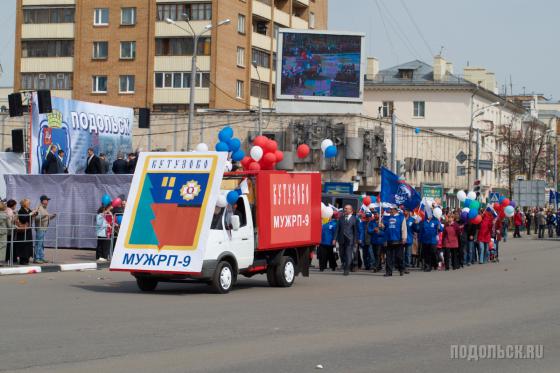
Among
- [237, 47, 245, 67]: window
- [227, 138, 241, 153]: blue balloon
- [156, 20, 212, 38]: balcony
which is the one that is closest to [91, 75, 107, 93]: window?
[156, 20, 212, 38]: balcony

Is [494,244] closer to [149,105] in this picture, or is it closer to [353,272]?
[353,272]

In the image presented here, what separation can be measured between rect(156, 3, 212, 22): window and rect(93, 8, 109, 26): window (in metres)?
4.44

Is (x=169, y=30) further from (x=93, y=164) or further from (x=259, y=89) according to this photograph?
(x=93, y=164)

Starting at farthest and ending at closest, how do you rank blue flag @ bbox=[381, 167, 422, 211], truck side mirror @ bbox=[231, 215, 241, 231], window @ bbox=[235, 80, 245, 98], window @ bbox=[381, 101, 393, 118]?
window @ bbox=[381, 101, 393, 118], window @ bbox=[235, 80, 245, 98], blue flag @ bbox=[381, 167, 422, 211], truck side mirror @ bbox=[231, 215, 241, 231]

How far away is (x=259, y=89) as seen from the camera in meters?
73.2

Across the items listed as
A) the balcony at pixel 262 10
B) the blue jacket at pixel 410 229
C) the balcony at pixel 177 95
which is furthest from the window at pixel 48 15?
the blue jacket at pixel 410 229

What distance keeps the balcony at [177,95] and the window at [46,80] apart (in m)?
7.69

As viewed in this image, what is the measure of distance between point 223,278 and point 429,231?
979 centimetres

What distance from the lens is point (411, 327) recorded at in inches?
534

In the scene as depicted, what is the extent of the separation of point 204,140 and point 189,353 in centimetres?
5043

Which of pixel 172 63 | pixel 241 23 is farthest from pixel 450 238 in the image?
pixel 241 23

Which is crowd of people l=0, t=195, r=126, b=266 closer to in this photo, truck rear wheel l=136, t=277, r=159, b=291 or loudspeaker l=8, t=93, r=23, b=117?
loudspeaker l=8, t=93, r=23, b=117

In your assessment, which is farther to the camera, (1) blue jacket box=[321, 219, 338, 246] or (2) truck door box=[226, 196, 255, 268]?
(1) blue jacket box=[321, 219, 338, 246]

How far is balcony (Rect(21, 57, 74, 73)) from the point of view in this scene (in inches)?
2854
